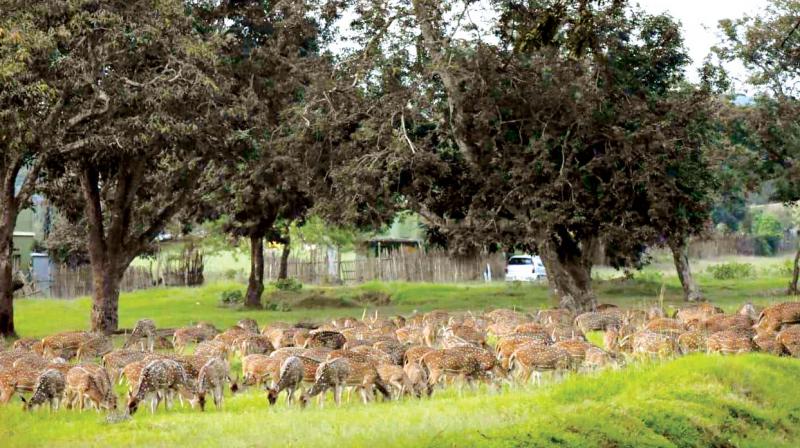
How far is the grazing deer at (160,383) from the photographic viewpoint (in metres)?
14.0

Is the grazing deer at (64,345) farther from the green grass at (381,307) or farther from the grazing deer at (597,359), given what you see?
the green grass at (381,307)

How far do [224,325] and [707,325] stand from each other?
1695cm

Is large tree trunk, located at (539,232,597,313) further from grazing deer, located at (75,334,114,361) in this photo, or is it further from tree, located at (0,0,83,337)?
grazing deer, located at (75,334,114,361)

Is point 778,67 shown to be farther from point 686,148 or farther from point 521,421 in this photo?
point 521,421

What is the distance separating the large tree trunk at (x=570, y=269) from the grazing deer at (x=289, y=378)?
1918 centimetres

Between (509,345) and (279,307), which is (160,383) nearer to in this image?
(509,345)

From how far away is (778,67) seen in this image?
1671 inches

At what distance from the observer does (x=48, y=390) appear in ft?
48.1

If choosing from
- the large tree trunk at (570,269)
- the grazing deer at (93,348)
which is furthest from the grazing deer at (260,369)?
the large tree trunk at (570,269)

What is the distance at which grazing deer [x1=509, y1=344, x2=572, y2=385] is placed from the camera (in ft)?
54.3

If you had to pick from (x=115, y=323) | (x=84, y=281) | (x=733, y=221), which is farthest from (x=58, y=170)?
(x=733, y=221)

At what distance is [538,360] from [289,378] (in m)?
4.13

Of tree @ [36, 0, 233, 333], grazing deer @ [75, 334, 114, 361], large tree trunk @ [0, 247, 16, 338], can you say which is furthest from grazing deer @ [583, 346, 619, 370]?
large tree trunk @ [0, 247, 16, 338]

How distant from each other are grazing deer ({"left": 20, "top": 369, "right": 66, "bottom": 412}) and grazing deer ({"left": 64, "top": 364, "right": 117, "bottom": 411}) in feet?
0.38
